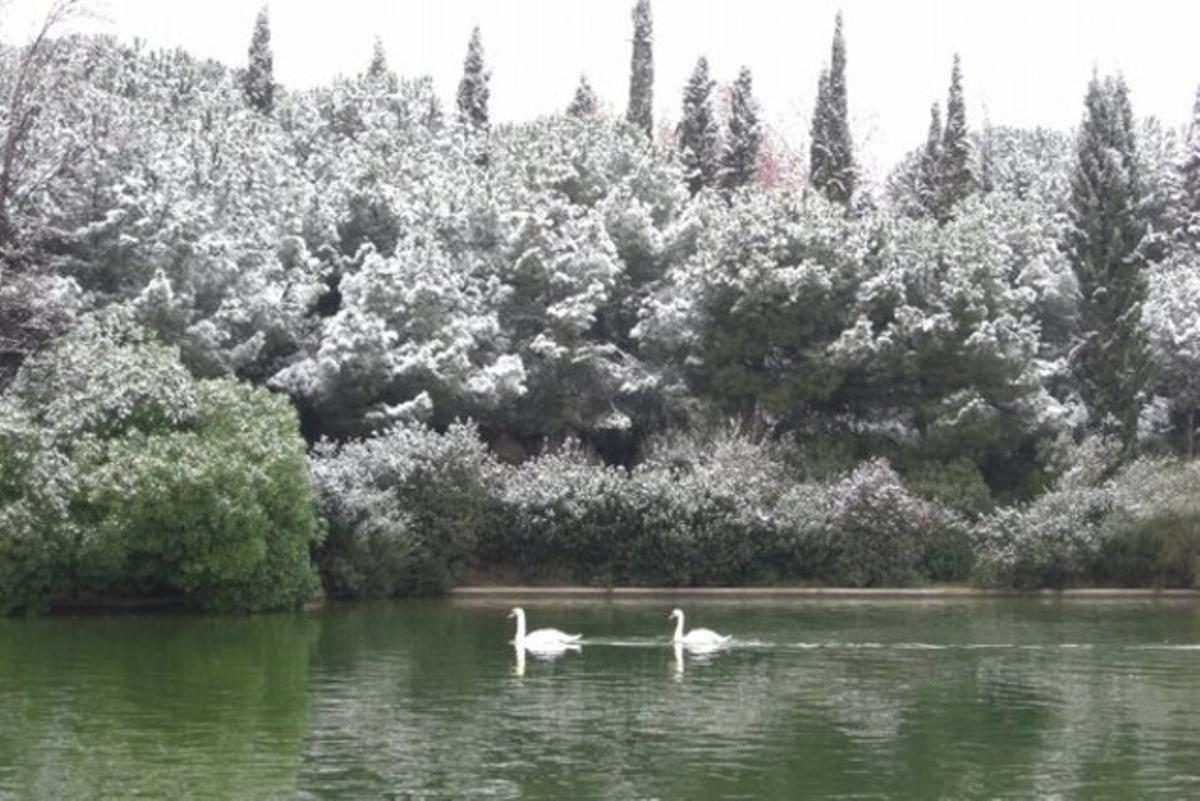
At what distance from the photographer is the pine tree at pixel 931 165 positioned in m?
64.0

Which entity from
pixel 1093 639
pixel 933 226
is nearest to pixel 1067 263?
pixel 933 226

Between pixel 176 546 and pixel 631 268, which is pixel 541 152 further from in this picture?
pixel 176 546

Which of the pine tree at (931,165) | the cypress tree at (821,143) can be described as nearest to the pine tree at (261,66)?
the cypress tree at (821,143)

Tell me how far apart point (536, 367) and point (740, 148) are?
73.5 ft

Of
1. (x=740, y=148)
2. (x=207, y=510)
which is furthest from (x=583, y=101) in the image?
(x=207, y=510)

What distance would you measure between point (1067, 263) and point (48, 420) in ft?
102

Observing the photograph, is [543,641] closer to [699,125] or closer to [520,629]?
[520,629]

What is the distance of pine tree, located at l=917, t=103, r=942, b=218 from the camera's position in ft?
210

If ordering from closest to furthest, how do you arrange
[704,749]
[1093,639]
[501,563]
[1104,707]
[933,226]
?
1. [704,749]
2. [1104,707]
3. [1093,639]
4. [501,563]
5. [933,226]

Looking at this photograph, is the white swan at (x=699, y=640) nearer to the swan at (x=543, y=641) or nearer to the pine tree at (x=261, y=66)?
the swan at (x=543, y=641)

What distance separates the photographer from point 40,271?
3953cm

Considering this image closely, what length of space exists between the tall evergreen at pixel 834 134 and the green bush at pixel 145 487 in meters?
28.6

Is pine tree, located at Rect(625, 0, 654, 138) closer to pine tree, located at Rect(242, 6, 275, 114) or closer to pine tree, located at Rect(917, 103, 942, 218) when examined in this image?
pine tree, located at Rect(917, 103, 942, 218)

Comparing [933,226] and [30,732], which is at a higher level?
[933,226]
